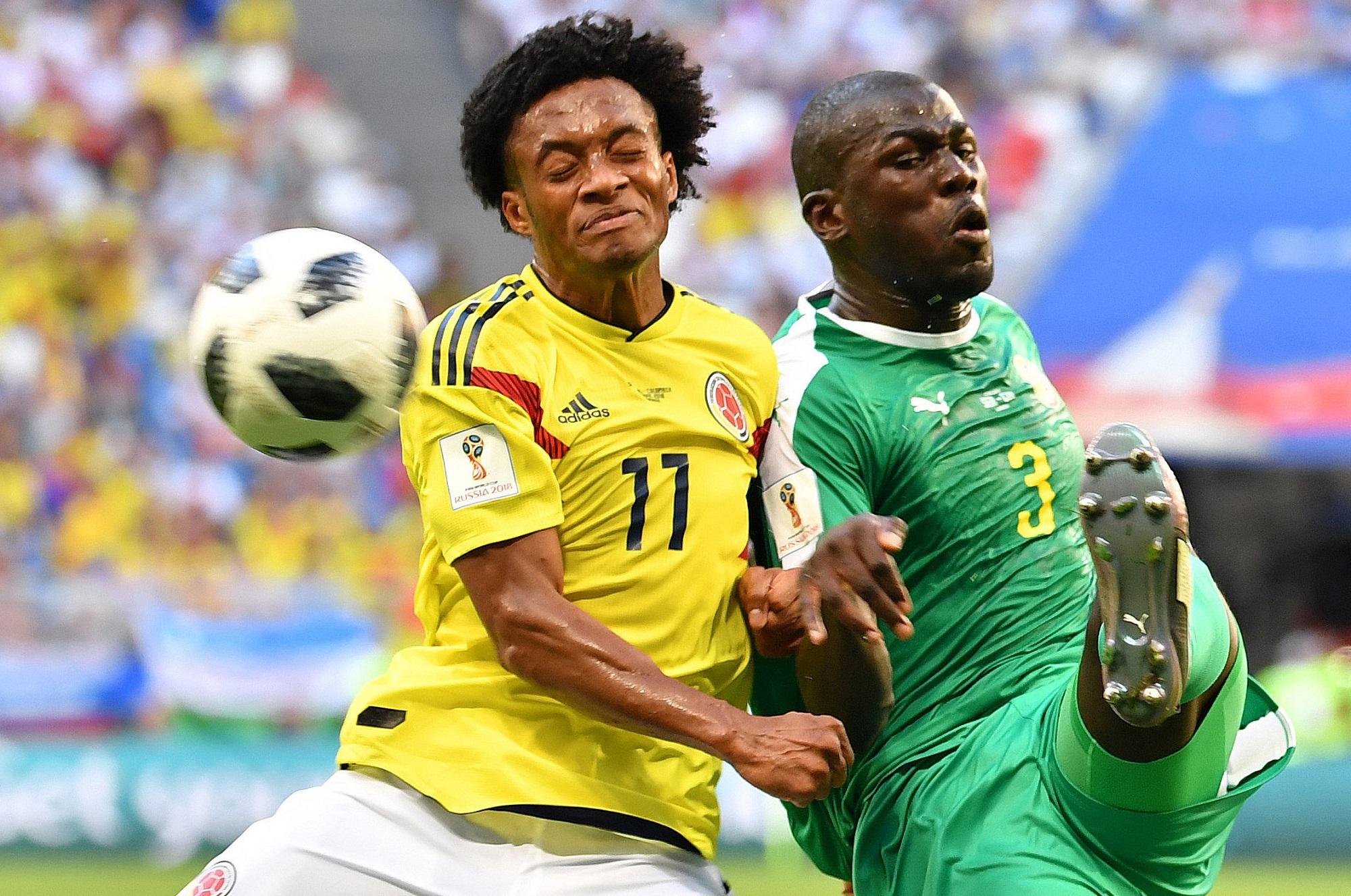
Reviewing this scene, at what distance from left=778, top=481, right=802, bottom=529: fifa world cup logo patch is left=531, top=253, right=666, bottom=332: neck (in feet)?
1.55

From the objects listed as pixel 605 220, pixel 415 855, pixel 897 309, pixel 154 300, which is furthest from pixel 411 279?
pixel 415 855

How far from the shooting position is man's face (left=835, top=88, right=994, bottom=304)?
3.86 meters

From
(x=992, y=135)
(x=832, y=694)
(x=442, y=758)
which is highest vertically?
(x=992, y=135)

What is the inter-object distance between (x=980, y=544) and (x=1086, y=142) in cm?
943

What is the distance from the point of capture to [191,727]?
9.66m

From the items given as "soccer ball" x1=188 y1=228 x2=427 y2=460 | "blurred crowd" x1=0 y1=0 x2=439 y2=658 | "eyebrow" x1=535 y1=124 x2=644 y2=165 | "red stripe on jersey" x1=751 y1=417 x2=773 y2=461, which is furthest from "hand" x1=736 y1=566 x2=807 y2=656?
"blurred crowd" x1=0 y1=0 x2=439 y2=658

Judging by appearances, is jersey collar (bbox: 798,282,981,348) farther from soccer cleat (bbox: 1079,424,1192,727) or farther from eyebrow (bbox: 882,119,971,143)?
soccer cleat (bbox: 1079,424,1192,727)

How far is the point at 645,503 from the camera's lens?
3455mm

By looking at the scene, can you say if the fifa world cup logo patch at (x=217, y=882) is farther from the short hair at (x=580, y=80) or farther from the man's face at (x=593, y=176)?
the short hair at (x=580, y=80)

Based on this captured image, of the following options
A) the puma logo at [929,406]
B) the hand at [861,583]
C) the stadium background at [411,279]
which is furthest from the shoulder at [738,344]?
the stadium background at [411,279]

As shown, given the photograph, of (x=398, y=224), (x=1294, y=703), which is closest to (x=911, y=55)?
(x=398, y=224)

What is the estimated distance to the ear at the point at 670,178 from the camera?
3699mm

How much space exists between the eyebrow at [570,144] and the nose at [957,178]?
748 millimetres

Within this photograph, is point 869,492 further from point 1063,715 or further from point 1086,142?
point 1086,142
